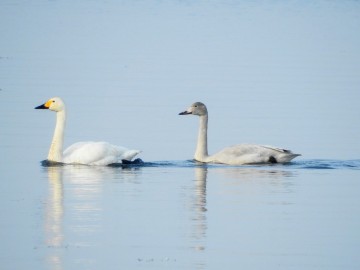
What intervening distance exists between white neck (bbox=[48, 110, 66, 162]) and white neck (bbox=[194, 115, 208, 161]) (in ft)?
6.53

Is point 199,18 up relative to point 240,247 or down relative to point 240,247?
up

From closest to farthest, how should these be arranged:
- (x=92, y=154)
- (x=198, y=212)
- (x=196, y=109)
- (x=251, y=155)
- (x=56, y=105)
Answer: (x=198, y=212)
(x=92, y=154)
(x=251, y=155)
(x=56, y=105)
(x=196, y=109)

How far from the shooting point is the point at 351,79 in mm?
28922

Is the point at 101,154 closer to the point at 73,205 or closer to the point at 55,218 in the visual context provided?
the point at 73,205

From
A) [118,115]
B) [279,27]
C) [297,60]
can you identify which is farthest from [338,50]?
[118,115]

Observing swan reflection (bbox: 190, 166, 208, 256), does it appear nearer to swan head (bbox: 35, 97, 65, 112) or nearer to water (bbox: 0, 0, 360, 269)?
water (bbox: 0, 0, 360, 269)

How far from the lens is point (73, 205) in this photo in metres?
14.5

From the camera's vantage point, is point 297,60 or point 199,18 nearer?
point 297,60

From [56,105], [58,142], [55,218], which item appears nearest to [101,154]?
[58,142]

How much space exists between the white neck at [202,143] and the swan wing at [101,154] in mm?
1440

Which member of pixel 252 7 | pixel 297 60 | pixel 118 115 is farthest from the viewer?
pixel 252 7

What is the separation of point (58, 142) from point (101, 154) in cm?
88

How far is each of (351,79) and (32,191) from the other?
14.6 metres

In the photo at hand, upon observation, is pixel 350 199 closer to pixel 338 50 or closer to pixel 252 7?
pixel 338 50
